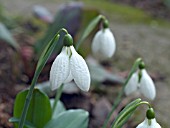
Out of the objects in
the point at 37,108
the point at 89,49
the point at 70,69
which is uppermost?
the point at 70,69

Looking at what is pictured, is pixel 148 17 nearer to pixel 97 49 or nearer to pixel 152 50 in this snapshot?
pixel 152 50

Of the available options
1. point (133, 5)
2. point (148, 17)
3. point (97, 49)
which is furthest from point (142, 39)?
point (97, 49)

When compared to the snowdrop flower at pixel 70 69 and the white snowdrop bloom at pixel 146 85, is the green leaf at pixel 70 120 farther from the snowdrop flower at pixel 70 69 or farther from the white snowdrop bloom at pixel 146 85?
the snowdrop flower at pixel 70 69

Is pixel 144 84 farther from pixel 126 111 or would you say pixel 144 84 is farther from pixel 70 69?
pixel 70 69

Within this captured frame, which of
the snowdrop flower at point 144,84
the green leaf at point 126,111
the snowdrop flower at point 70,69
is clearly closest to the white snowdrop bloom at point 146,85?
the snowdrop flower at point 144,84

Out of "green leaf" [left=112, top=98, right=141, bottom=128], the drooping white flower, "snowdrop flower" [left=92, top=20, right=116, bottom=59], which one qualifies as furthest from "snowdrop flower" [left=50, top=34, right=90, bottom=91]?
"snowdrop flower" [left=92, top=20, right=116, bottom=59]

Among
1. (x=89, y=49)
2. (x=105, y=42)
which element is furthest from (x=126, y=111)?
(x=89, y=49)
